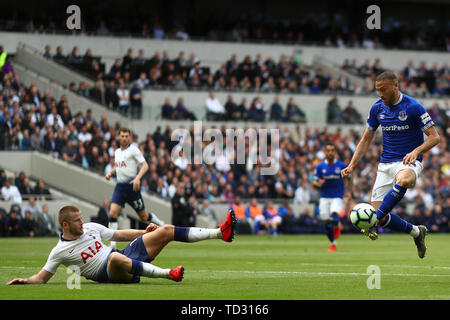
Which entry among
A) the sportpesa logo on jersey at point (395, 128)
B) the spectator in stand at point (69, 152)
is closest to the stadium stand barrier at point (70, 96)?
the spectator in stand at point (69, 152)

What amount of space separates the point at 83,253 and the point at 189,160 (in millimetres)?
23673

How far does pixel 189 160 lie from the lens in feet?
114

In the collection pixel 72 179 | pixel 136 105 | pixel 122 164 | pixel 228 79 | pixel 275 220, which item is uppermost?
pixel 228 79

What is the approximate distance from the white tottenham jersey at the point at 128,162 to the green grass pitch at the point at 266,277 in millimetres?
2107

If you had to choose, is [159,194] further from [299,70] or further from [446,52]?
[446,52]

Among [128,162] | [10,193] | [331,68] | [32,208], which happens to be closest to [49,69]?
[10,193]

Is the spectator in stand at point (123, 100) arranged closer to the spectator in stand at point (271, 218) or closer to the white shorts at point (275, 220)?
the spectator in stand at point (271, 218)

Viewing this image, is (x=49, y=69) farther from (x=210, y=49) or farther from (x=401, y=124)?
(x=401, y=124)

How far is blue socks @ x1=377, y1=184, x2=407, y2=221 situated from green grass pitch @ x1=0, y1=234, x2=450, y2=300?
969 millimetres

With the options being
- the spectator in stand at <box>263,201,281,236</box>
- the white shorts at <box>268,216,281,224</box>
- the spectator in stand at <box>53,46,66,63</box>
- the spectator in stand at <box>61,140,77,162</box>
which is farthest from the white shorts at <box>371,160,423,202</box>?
the spectator in stand at <box>53,46,66,63</box>

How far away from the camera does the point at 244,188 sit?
1403 inches

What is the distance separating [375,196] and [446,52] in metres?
38.2

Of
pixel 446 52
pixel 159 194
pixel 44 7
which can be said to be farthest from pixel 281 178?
pixel 446 52

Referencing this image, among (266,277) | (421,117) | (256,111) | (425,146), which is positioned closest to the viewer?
(425,146)
